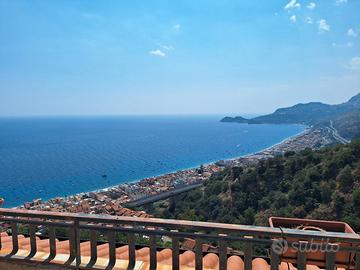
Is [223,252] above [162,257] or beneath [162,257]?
above

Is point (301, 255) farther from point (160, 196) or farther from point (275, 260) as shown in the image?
point (160, 196)

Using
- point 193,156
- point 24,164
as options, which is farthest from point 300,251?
point 193,156

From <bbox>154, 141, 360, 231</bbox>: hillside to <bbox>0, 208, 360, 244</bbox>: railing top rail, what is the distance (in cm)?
1636

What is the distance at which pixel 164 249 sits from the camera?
3.79 metres

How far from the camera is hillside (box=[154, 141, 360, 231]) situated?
76.5 ft

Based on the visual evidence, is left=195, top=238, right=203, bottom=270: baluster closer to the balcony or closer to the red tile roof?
the balcony

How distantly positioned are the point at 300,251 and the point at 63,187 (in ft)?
176

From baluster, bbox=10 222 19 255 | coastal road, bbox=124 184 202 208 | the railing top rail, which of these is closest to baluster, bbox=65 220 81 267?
the railing top rail

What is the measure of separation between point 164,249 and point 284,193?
28665 millimetres

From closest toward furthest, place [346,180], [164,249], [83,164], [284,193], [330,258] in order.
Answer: [330,258], [164,249], [346,180], [284,193], [83,164]

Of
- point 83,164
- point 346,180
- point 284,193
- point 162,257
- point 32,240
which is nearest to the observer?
point 32,240

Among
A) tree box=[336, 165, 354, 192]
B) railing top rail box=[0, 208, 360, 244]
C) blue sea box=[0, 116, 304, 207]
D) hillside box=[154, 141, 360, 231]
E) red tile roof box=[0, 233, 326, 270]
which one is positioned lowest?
blue sea box=[0, 116, 304, 207]

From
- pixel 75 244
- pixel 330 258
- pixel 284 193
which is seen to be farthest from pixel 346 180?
pixel 75 244

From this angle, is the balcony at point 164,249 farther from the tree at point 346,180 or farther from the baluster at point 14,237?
the tree at point 346,180
